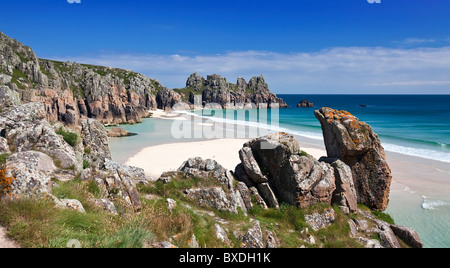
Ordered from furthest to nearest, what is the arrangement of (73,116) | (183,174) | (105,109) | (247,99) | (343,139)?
(247,99) → (105,109) → (73,116) → (343,139) → (183,174)

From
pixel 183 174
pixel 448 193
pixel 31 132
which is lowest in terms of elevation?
pixel 448 193

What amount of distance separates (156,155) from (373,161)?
24584 millimetres

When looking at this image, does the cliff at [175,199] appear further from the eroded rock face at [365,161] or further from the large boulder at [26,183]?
the eroded rock face at [365,161]

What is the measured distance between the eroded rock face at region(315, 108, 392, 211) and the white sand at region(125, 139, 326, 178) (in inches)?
483

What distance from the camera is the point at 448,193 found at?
67.0 ft

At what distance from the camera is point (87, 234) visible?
5.32 metres

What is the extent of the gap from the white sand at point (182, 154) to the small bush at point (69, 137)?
40.0 ft

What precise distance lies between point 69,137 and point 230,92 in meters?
148

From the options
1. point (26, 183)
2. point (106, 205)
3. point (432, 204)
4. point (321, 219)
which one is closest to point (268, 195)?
point (321, 219)
